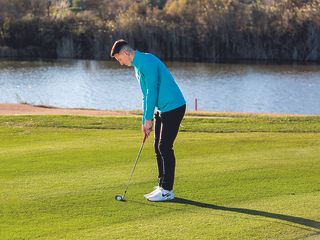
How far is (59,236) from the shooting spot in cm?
536

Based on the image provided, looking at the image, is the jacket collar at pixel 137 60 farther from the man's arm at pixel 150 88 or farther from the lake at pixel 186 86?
the lake at pixel 186 86

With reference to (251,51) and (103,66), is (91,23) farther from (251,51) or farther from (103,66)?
(251,51)

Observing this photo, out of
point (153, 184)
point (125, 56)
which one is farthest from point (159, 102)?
point (153, 184)

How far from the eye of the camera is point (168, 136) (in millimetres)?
6430

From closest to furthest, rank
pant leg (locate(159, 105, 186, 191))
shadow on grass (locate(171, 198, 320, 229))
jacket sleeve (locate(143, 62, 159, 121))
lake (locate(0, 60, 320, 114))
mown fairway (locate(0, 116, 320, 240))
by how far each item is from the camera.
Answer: mown fairway (locate(0, 116, 320, 240))
shadow on grass (locate(171, 198, 320, 229))
jacket sleeve (locate(143, 62, 159, 121))
pant leg (locate(159, 105, 186, 191))
lake (locate(0, 60, 320, 114))

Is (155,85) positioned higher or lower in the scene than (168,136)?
higher

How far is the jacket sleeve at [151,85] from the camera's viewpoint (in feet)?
20.4

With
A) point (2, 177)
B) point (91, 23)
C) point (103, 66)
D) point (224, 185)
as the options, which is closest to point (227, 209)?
point (224, 185)

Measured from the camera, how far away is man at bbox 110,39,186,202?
245 inches

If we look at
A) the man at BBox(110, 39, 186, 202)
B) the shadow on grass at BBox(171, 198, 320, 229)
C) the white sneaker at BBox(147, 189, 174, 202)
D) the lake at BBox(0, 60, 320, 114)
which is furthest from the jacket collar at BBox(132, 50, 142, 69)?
the lake at BBox(0, 60, 320, 114)

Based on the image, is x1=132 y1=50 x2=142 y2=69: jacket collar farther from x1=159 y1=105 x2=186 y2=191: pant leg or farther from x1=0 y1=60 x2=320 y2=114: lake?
x1=0 y1=60 x2=320 y2=114: lake

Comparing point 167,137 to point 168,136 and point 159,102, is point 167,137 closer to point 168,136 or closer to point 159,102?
point 168,136

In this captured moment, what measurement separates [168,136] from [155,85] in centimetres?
60

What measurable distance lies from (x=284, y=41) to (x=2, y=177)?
192 ft
